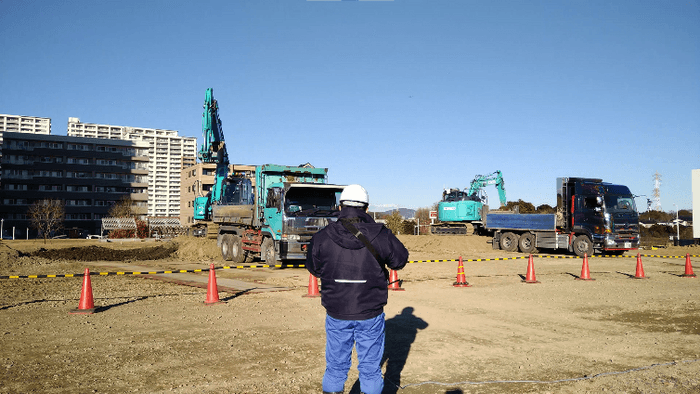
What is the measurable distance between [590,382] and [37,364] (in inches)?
247

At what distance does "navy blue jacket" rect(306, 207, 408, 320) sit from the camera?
402 cm

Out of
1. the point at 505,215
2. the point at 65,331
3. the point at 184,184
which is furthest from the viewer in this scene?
the point at 184,184

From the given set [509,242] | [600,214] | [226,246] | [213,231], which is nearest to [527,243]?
[509,242]

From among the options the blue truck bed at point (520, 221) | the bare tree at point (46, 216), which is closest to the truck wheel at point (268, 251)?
the blue truck bed at point (520, 221)

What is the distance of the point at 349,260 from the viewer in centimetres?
402

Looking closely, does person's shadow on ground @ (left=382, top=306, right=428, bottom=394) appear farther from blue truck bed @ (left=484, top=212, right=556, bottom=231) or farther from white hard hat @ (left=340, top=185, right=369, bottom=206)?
blue truck bed @ (left=484, top=212, right=556, bottom=231)

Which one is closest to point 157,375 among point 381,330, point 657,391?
point 381,330

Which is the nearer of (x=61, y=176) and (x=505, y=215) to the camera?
(x=505, y=215)

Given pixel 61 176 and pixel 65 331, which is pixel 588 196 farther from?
pixel 61 176

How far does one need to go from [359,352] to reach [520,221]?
2730cm

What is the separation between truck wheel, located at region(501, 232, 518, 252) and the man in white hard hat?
27.8m

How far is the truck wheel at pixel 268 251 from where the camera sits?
1883cm

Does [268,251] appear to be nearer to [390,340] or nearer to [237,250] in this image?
[237,250]

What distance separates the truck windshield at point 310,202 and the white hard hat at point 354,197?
44.4 ft
